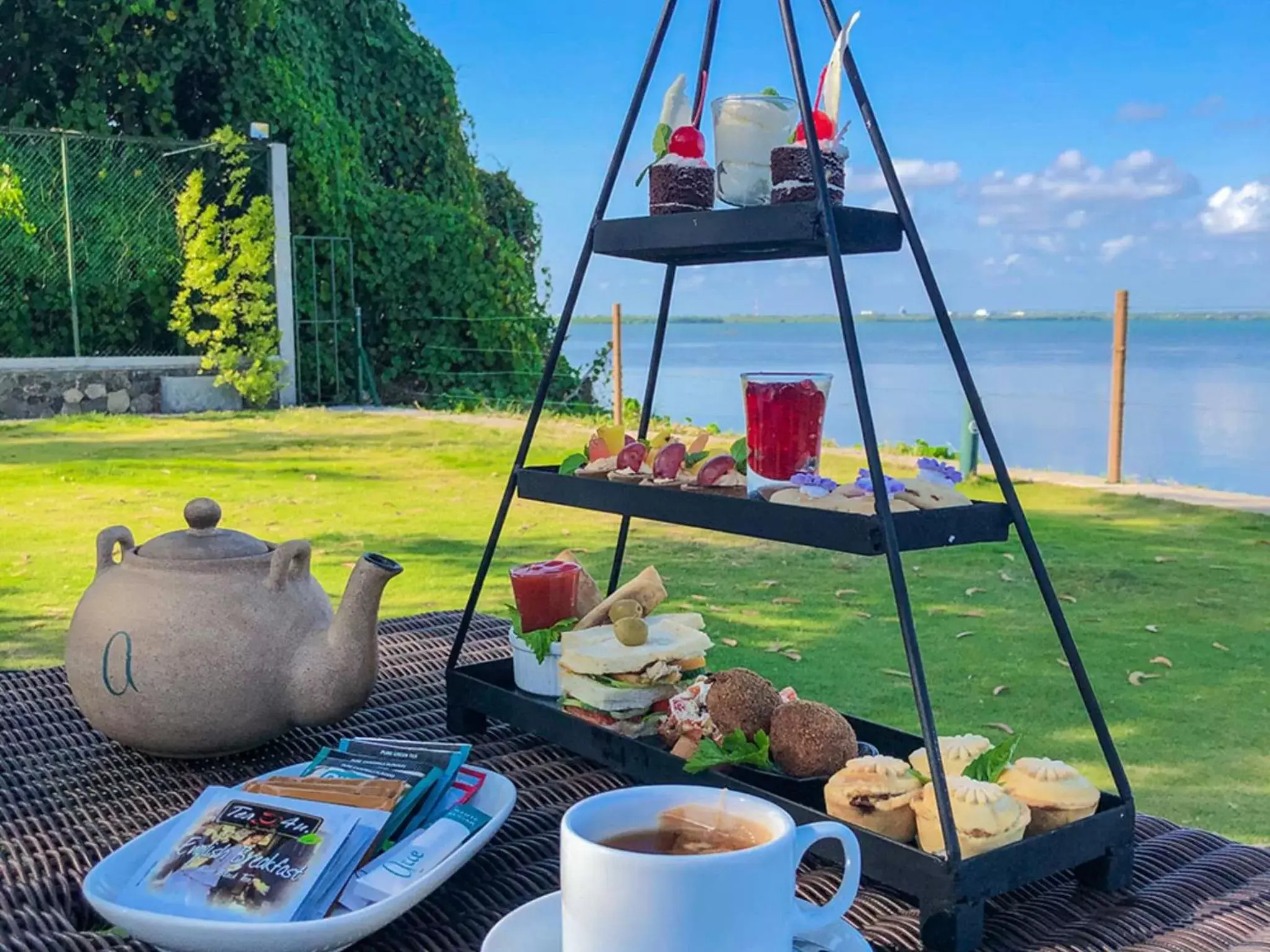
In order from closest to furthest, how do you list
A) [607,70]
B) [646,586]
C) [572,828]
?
[572,828] → [646,586] → [607,70]

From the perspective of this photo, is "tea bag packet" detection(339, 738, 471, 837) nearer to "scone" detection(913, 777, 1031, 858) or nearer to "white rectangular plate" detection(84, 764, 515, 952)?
"white rectangular plate" detection(84, 764, 515, 952)

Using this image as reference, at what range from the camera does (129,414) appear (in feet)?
26.9

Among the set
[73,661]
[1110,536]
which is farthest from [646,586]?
[1110,536]

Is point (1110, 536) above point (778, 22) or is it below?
below

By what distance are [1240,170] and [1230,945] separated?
21.3 metres

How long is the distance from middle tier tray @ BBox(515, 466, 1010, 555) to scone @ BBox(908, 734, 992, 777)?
0.16 meters

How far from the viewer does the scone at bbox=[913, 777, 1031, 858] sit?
810mm

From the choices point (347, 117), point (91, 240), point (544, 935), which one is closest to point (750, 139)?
point (544, 935)

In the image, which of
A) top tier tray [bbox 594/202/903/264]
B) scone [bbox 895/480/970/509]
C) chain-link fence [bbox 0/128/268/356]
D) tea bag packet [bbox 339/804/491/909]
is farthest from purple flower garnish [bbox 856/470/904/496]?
chain-link fence [bbox 0/128/268/356]

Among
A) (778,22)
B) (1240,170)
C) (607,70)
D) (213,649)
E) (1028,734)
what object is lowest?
(1028,734)

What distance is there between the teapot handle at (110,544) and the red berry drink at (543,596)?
1.29 ft

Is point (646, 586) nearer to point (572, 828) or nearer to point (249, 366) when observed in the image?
point (572, 828)

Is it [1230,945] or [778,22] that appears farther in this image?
[778,22]

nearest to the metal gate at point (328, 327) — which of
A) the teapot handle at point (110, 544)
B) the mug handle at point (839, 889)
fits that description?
the teapot handle at point (110, 544)
